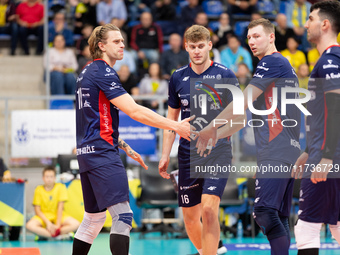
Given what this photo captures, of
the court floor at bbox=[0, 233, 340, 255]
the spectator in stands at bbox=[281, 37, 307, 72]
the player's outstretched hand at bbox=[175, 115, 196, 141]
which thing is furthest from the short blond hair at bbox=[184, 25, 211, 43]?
the spectator in stands at bbox=[281, 37, 307, 72]

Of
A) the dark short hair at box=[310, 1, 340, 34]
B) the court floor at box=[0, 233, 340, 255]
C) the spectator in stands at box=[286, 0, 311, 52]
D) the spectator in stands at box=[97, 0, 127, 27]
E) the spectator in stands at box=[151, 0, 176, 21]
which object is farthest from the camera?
the spectator in stands at box=[151, 0, 176, 21]

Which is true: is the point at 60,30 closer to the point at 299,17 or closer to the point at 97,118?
the point at 299,17

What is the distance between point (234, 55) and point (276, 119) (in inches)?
343

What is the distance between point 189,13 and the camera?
15.9 m

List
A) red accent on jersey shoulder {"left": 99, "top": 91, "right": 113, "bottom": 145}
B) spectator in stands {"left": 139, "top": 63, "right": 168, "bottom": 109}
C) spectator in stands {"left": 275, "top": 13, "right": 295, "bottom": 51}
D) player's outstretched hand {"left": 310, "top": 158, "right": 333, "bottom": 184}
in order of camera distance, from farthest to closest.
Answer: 1. spectator in stands {"left": 275, "top": 13, "right": 295, "bottom": 51}
2. spectator in stands {"left": 139, "top": 63, "right": 168, "bottom": 109}
3. red accent on jersey shoulder {"left": 99, "top": 91, "right": 113, "bottom": 145}
4. player's outstretched hand {"left": 310, "top": 158, "right": 333, "bottom": 184}

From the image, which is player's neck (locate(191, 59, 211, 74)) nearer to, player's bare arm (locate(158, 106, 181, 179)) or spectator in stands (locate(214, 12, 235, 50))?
player's bare arm (locate(158, 106, 181, 179))

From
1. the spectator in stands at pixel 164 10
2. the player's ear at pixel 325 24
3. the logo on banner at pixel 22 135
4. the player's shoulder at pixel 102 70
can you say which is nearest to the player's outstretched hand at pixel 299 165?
the player's ear at pixel 325 24

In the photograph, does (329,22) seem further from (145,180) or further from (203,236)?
(145,180)

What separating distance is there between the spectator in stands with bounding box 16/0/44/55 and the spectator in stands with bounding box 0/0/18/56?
14cm

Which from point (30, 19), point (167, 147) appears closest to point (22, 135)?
point (30, 19)

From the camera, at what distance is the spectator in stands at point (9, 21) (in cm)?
1548

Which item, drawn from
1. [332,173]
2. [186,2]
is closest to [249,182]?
[332,173]

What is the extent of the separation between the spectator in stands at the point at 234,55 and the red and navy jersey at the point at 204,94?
754 cm

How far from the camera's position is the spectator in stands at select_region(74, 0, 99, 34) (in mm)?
15531
